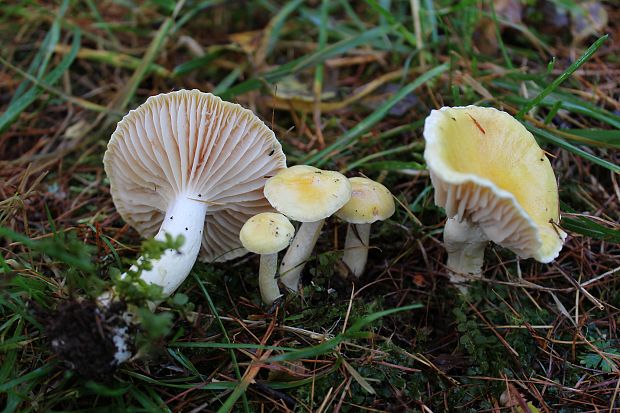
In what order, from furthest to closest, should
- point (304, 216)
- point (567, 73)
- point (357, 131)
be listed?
1. point (357, 131)
2. point (567, 73)
3. point (304, 216)

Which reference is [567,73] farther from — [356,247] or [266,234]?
[266,234]

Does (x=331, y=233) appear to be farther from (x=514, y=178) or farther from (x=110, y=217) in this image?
(x=110, y=217)

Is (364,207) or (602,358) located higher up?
(364,207)

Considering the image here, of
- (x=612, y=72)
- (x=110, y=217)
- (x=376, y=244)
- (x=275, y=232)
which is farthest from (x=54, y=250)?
(x=612, y=72)

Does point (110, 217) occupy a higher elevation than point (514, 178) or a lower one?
lower

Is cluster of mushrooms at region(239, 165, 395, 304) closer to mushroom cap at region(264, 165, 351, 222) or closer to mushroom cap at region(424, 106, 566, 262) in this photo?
mushroom cap at region(264, 165, 351, 222)

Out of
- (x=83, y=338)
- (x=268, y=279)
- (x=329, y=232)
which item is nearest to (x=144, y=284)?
(x=83, y=338)
